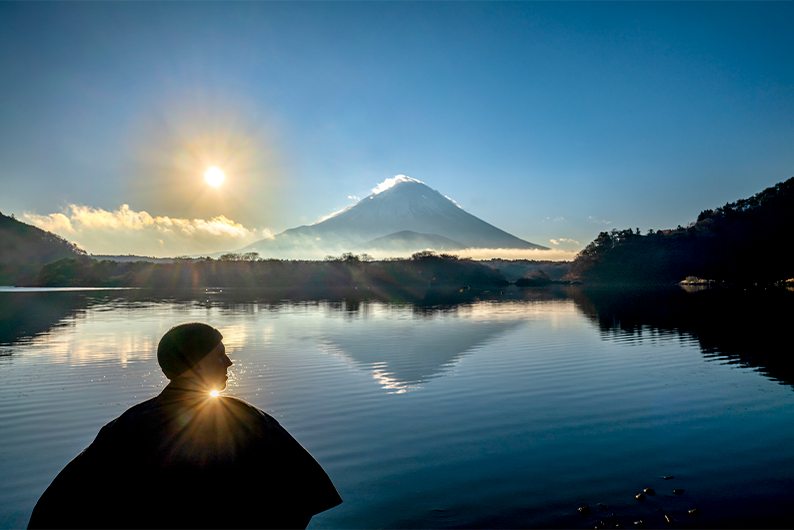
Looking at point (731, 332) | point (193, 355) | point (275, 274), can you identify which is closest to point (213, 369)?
point (193, 355)

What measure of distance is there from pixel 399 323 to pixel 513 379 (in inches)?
732

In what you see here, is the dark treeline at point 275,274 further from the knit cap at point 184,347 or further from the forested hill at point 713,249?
the knit cap at point 184,347

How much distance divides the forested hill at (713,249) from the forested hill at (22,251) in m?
193

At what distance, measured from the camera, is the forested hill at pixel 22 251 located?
521ft

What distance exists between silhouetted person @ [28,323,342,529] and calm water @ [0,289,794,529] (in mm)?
3099

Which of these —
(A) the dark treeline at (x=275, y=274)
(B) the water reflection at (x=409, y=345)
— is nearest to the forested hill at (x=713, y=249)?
(A) the dark treeline at (x=275, y=274)

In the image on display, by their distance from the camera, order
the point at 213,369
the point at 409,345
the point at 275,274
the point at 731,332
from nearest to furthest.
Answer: the point at 213,369, the point at 409,345, the point at 731,332, the point at 275,274

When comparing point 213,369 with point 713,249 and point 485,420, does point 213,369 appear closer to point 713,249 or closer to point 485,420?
point 485,420

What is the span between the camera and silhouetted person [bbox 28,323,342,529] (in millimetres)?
2887

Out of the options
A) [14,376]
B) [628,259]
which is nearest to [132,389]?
[14,376]

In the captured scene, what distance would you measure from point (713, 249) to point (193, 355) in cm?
14628

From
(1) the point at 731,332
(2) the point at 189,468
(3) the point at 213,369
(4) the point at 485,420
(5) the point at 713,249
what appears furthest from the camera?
(5) the point at 713,249

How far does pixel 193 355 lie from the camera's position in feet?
10.6

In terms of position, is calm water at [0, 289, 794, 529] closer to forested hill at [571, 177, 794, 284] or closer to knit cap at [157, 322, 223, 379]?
knit cap at [157, 322, 223, 379]
